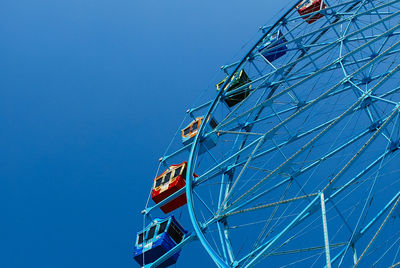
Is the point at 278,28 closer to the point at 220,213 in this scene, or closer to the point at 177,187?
the point at 177,187

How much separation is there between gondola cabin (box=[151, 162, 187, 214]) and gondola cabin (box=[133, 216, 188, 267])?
99cm

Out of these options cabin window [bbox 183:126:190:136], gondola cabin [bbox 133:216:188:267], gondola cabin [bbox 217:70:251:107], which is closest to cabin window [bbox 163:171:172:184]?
gondola cabin [bbox 133:216:188:267]

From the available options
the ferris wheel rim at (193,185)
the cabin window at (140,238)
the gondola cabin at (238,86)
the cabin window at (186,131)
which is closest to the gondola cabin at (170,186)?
the cabin window at (140,238)

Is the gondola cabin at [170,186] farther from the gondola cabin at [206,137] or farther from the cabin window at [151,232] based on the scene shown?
the gondola cabin at [206,137]

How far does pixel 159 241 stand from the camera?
16547 millimetres

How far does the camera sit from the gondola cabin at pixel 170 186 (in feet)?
60.1

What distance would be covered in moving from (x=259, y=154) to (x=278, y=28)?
576 centimetres

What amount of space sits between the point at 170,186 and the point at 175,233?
81.5 inches

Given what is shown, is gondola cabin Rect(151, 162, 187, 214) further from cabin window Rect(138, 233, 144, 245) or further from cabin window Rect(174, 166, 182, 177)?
cabin window Rect(138, 233, 144, 245)

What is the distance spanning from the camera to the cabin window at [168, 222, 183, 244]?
16.8 metres

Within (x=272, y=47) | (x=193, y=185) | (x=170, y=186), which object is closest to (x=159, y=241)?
(x=170, y=186)

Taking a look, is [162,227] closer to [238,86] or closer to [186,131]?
[186,131]

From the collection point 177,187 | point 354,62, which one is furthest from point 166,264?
point 354,62

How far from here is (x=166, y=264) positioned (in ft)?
53.8
